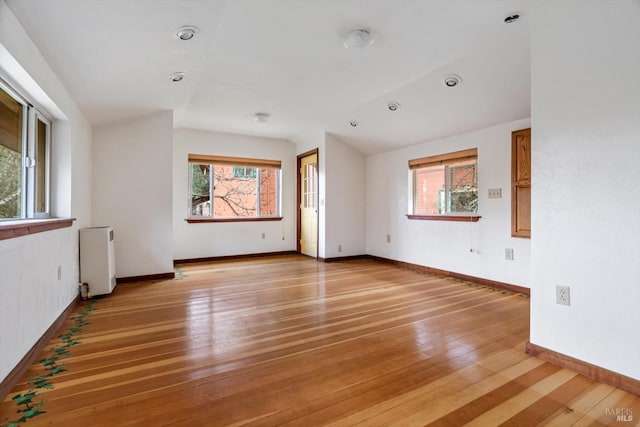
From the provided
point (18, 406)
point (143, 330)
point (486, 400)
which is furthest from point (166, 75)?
point (486, 400)

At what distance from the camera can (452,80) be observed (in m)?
3.33

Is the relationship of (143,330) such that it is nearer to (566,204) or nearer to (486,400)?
(486,400)

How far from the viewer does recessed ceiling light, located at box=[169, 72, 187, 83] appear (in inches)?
121

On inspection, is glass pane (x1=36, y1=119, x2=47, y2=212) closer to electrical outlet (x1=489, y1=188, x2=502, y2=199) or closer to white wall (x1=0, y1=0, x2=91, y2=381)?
white wall (x1=0, y1=0, x2=91, y2=381)

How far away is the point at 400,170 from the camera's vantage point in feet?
17.5

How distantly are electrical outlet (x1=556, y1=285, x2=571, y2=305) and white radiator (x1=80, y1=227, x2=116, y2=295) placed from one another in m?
3.99

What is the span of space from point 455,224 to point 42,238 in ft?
14.4

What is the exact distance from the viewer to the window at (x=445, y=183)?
439cm

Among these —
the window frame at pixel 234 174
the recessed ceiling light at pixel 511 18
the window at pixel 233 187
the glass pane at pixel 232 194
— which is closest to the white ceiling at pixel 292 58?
the recessed ceiling light at pixel 511 18

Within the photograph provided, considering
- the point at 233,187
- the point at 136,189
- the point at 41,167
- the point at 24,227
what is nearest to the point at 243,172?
the point at 233,187

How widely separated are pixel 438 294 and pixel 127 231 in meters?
3.85

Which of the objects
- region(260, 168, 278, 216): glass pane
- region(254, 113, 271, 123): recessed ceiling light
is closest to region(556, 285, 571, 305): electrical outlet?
region(254, 113, 271, 123): recessed ceiling light

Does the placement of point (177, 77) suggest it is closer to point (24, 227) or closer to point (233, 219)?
point (24, 227)

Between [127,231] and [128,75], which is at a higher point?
[128,75]
